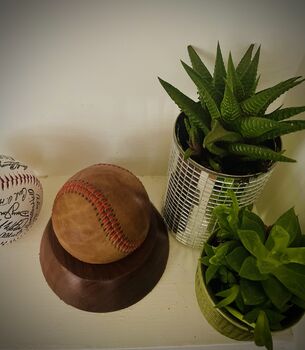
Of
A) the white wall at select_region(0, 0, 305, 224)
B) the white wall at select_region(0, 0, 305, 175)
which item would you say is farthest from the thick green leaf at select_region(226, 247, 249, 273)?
the white wall at select_region(0, 0, 305, 175)

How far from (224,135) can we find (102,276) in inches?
12.7

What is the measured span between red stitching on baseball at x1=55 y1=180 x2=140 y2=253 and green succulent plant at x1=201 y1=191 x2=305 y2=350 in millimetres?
140

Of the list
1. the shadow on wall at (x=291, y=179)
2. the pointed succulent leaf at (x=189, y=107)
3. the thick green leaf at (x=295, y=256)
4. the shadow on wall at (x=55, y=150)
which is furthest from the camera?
the shadow on wall at (x=55, y=150)

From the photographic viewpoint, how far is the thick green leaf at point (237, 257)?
46 centimetres

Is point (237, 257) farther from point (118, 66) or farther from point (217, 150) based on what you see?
point (118, 66)

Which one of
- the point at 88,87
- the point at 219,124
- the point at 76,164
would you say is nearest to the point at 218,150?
the point at 219,124

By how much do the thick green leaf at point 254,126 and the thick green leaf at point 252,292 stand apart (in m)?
0.21

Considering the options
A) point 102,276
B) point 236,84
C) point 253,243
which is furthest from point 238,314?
point 236,84

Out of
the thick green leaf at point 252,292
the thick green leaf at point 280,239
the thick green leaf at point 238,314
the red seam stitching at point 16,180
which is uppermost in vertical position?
the thick green leaf at point 280,239

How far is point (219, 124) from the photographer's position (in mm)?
471

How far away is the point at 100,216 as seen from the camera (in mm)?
513

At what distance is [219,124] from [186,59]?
192mm

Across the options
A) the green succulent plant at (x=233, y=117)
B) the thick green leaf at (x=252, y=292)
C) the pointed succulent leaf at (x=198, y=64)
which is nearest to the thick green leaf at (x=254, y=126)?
the green succulent plant at (x=233, y=117)
